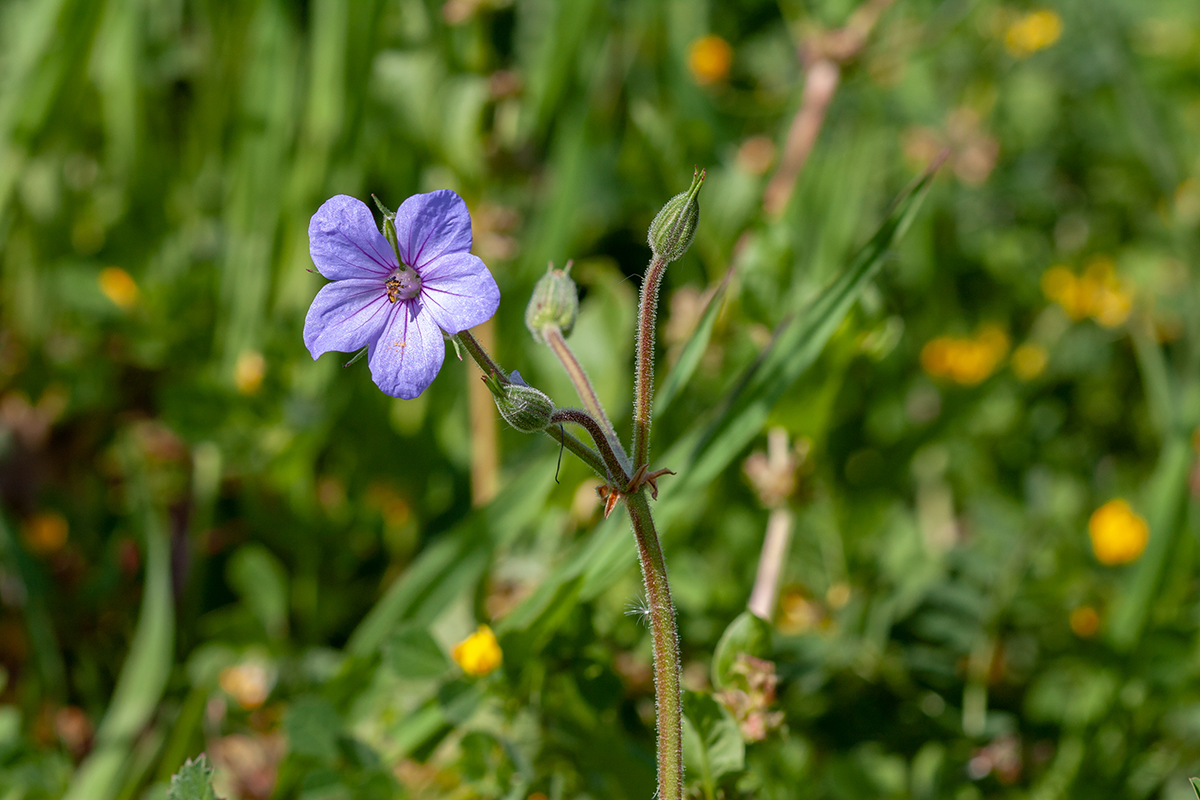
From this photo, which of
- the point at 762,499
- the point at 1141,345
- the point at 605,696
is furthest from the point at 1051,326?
the point at 605,696

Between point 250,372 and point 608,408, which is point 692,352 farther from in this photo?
point 250,372

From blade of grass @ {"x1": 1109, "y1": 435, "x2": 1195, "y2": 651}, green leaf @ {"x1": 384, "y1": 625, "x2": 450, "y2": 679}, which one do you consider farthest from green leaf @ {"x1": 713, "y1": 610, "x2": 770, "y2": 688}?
blade of grass @ {"x1": 1109, "y1": 435, "x2": 1195, "y2": 651}

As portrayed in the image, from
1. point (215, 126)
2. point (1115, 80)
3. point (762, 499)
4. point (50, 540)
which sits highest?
point (215, 126)

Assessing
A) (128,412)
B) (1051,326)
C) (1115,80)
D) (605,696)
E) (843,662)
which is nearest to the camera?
(605,696)

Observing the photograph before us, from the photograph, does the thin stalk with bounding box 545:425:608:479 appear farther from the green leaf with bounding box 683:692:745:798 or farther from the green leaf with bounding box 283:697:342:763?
the green leaf with bounding box 283:697:342:763

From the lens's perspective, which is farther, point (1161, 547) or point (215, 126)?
point (215, 126)

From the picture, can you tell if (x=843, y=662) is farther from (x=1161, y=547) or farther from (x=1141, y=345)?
(x=1141, y=345)

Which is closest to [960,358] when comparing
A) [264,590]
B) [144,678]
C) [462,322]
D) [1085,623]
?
[1085,623]
